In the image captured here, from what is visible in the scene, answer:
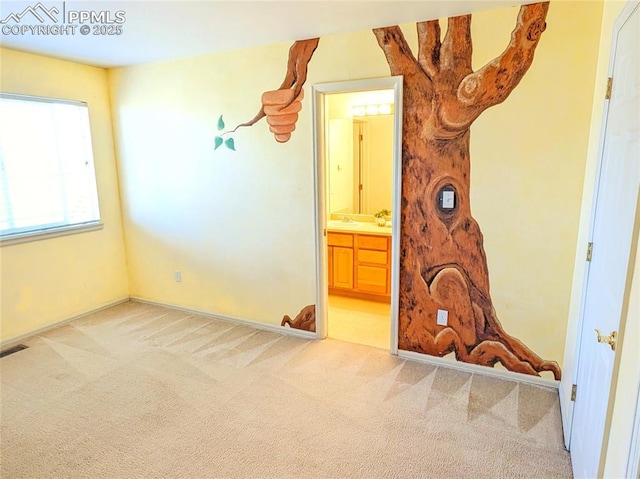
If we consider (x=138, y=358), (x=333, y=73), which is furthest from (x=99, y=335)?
(x=333, y=73)

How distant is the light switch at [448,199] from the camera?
2744 mm

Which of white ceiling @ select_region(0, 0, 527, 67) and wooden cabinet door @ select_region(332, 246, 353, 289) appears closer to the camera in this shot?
white ceiling @ select_region(0, 0, 527, 67)

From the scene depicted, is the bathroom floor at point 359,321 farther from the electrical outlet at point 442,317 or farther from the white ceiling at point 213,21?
the white ceiling at point 213,21

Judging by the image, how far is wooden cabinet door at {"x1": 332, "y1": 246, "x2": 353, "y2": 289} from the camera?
4344 millimetres

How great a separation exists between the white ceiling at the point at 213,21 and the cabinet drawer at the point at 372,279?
2352mm

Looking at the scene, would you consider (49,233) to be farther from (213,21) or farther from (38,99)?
(213,21)

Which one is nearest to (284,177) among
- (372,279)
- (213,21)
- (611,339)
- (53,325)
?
(213,21)

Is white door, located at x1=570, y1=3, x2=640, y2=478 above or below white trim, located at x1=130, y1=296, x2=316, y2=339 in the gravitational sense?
above

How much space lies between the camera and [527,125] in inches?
97.5

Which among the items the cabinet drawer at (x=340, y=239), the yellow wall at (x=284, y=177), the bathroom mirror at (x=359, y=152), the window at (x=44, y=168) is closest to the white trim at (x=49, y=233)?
the window at (x=44, y=168)

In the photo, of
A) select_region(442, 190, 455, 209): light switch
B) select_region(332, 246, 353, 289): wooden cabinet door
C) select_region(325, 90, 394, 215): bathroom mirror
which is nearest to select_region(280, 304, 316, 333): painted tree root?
select_region(332, 246, 353, 289): wooden cabinet door

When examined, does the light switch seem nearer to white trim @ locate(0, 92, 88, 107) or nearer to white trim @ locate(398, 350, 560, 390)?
white trim @ locate(398, 350, 560, 390)

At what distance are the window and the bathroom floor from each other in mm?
2683

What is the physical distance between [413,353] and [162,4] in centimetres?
292
